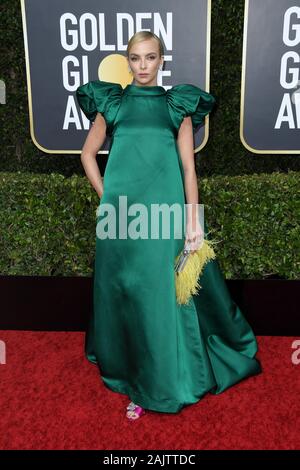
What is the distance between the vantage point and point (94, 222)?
3303mm

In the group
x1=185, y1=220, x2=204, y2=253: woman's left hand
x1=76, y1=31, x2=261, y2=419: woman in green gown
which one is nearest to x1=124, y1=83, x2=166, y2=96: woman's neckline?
x1=76, y1=31, x2=261, y2=419: woman in green gown

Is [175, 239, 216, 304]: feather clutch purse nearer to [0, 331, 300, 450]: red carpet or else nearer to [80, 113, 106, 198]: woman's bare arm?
[80, 113, 106, 198]: woman's bare arm

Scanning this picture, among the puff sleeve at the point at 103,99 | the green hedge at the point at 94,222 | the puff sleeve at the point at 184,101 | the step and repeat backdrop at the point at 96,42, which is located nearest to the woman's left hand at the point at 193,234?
the puff sleeve at the point at 184,101

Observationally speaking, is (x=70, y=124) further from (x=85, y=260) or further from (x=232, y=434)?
(x=232, y=434)

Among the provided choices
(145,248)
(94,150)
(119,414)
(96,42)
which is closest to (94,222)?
(94,150)

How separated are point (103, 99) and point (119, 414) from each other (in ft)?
5.94

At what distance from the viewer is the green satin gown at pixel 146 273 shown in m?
2.21

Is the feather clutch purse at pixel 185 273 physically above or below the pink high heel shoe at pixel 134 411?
above

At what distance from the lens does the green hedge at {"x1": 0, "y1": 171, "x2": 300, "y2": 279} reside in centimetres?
316

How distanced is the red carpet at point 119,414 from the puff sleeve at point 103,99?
5.40 ft

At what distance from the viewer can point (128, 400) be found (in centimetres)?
263

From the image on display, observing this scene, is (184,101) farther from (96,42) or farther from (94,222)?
(94,222)

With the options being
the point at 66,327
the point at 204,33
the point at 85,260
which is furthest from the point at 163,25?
the point at 66,327

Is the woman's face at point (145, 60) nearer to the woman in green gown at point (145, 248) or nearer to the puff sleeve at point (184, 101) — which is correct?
the woman in green gown at point (145, 248)
